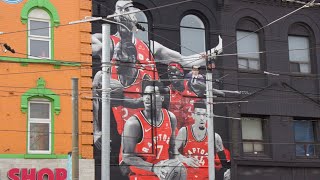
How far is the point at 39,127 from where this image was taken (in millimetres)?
21828

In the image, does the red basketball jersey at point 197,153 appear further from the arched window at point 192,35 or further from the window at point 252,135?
the arched window at point 192,35

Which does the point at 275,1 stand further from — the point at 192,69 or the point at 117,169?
the point at 117,169

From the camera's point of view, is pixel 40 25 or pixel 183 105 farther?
pixel 183 105

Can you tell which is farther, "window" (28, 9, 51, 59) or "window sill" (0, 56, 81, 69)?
"window" (28, 9, 51, 59)

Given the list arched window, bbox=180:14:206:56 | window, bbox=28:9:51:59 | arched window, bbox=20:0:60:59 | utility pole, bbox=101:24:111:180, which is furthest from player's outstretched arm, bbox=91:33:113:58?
utility pole, bbox=101:24:111:180

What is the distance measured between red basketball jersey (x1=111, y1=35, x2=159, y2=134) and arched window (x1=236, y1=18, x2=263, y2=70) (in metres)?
4.25

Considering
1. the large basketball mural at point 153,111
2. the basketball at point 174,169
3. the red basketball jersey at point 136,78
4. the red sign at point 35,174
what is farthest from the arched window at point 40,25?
the basketball at point 174,169

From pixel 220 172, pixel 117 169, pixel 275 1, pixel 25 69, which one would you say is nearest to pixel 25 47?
Answer: pixel 25 69

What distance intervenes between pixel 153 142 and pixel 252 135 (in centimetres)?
474

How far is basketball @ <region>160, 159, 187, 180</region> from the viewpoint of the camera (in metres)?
23.6

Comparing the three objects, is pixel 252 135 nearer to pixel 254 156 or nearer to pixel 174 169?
pixel 254 156

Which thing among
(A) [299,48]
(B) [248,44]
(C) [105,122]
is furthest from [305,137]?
(C) [105,122]

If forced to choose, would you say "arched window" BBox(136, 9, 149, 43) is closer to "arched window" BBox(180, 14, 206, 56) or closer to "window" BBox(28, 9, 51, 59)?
"arched window" BBox(180, 14, 206, 56)

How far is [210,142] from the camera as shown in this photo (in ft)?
69.1
